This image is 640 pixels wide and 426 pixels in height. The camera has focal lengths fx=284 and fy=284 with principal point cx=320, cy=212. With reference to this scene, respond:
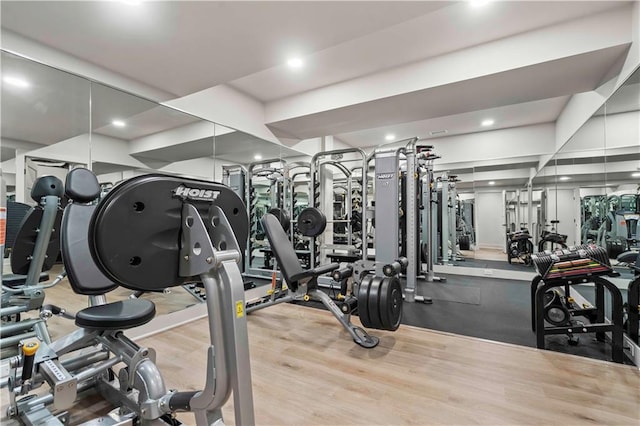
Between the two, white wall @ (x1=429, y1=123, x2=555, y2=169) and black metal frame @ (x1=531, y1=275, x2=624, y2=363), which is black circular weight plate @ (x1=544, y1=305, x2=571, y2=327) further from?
white wall @ (x1=429, y1=123, x2=555, y2=169)

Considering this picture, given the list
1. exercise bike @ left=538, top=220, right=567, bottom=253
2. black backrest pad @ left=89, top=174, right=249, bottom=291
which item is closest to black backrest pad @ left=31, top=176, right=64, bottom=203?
black backrest pad @ left=89, top=174, right=249, bottom=291

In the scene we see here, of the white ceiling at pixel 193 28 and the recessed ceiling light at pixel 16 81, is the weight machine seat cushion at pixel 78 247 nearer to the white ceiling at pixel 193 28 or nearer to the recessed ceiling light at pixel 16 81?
the recessed ceiling light at pixel 16 81

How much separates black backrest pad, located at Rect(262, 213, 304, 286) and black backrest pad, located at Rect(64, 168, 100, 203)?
1.25 metres

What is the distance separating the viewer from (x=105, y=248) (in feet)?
2.24

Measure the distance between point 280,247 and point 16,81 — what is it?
2.39 metres

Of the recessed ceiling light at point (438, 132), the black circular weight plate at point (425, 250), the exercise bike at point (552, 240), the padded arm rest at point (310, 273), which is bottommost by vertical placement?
the black circular weight plate at point (425, 250)

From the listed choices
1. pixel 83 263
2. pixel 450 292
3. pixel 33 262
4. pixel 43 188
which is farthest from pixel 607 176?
pixel 33 262

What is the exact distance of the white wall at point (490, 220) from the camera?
5902 mm

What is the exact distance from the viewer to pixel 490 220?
6023 millimetres

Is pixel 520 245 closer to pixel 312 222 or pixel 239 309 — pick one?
pixel 312 222

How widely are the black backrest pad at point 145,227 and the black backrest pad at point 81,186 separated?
135 cm

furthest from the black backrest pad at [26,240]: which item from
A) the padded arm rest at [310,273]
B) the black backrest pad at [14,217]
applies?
the padded arm rest at [310,273]

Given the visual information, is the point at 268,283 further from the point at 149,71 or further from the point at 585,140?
the point at 585,140

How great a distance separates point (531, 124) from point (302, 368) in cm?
606
